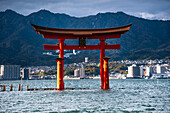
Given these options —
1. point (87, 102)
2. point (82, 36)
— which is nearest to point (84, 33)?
point (82, 36)

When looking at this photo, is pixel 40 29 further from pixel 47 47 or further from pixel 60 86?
pixel 60 86

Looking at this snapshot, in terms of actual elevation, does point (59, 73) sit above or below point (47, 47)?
below

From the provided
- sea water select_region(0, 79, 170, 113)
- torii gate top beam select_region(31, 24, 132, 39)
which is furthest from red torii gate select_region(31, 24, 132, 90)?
sea water select_region(0, 79, 170, 113)

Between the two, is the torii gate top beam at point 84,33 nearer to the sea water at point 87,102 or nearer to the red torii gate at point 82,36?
the red torii gate at point 82,36

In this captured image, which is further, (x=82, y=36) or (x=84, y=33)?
(x=82, y=36)

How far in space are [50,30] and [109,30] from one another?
33.4 feet

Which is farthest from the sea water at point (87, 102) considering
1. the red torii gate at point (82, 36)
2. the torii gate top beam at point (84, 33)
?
the torii gate top beam at point (84, 33)

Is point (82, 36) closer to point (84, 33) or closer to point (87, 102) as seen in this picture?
point (84, 33)

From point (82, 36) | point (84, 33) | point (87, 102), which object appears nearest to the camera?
point (87, 102)

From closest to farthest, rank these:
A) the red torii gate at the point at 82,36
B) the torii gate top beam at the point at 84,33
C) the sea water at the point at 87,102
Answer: the sea water at the point at 87,102 < the red torii gate at the point at 82,36 < the torii gate top beam at the point at 84,33

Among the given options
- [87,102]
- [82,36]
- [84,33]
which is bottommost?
[87,102]

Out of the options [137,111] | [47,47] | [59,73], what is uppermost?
[47,47]

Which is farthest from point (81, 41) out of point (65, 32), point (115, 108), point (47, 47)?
point (115, 108)

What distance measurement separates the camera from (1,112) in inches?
1000
